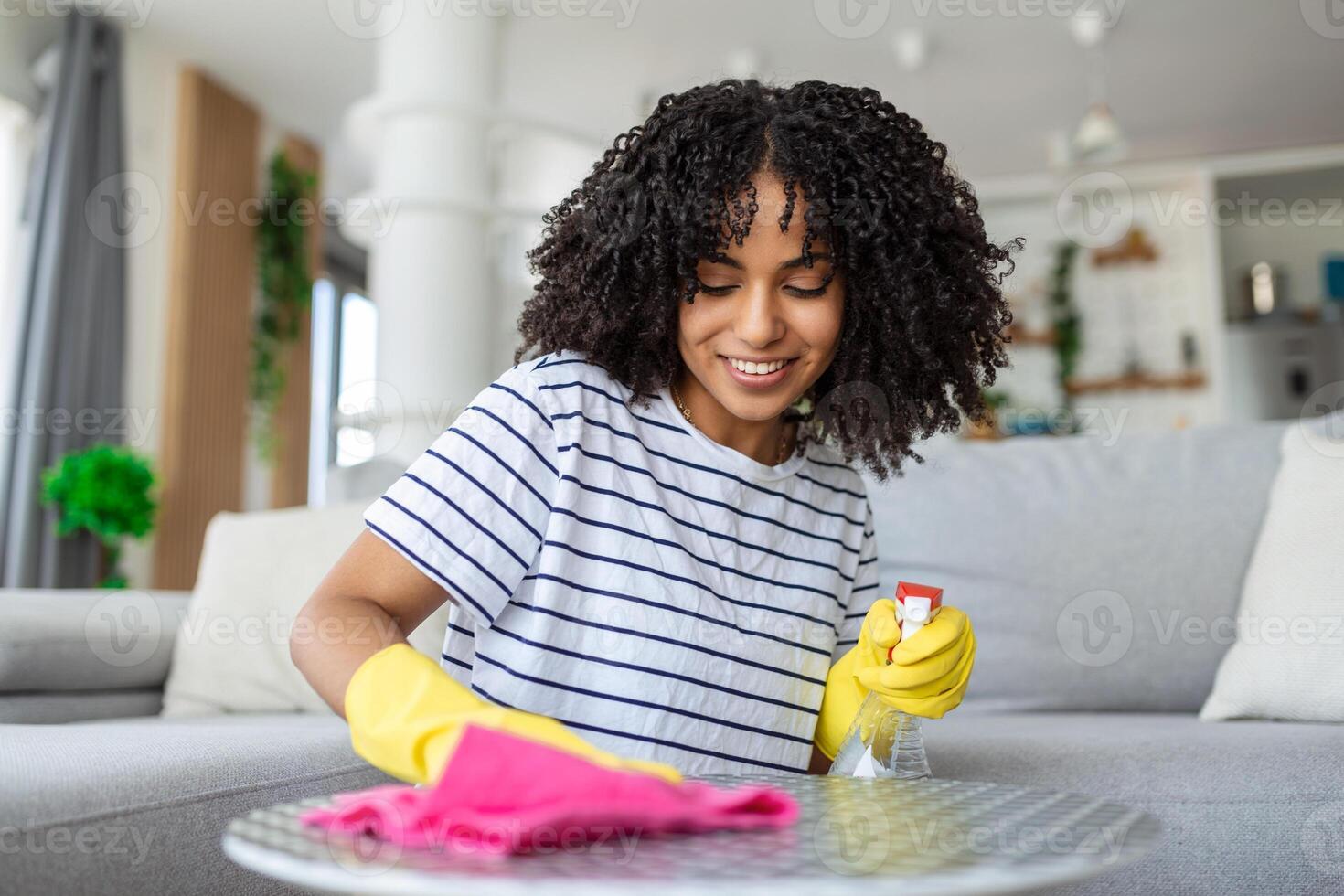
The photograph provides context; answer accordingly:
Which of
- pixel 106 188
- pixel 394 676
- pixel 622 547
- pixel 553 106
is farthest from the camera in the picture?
pixel 553 106

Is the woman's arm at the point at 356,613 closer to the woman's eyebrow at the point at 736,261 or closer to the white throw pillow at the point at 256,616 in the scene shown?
the woman's eyebrow at the point at 736,261

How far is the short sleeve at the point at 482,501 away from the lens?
92 centimetres

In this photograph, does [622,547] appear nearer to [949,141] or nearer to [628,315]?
[628,315]

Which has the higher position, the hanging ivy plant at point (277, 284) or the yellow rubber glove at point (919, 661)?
the hanging ivy plant at point (277, 284)

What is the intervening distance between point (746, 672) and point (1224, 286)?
6420mm

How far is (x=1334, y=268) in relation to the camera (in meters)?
6.14

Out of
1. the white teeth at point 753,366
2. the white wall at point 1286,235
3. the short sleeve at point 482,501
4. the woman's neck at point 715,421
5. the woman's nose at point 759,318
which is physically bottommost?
the short sleeve at point 482,501

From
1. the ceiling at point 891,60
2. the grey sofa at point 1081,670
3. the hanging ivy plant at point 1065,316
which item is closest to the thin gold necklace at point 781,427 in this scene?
the grey sofa at point 1081,670

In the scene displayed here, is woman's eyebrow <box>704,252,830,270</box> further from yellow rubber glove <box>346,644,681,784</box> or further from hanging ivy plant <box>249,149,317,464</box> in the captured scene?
hanging ivy plant <box>249,149,317,464</box>

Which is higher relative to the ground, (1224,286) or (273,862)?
(1224,286)

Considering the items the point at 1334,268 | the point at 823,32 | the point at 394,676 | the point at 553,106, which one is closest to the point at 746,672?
the point at 394,676

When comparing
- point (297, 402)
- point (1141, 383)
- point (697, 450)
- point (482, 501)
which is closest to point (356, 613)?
point (482, 501)

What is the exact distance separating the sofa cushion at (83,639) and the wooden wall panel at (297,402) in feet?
12.7

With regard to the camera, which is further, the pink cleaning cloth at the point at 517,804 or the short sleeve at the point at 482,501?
the short sleeve at the point at 482,501
